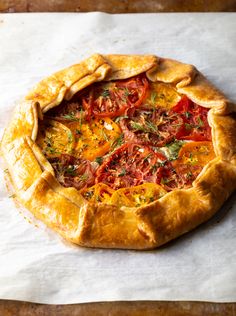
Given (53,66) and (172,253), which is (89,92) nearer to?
(53,66)


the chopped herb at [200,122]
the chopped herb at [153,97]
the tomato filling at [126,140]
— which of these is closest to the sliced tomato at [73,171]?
the tomato filling at [126,140]

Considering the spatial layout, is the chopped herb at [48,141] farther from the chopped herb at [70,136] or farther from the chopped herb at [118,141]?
the chopped herb at [118,141]

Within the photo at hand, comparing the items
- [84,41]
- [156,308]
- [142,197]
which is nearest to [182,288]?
[156,308]

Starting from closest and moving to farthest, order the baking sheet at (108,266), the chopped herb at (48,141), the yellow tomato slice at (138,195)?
1. the baking sheet at (108,266)
2. the yellow tomato slice at (138,195)
3. the chopped herb at (48,141)

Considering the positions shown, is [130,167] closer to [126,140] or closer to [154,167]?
[154,167]

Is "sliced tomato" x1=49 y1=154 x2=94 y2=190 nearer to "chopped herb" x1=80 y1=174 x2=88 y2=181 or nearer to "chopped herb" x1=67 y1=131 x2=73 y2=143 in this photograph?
"chopped herb" x1=80 y1=174 x2=88 y2=181

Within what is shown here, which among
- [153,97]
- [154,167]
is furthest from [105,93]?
[154,167]
